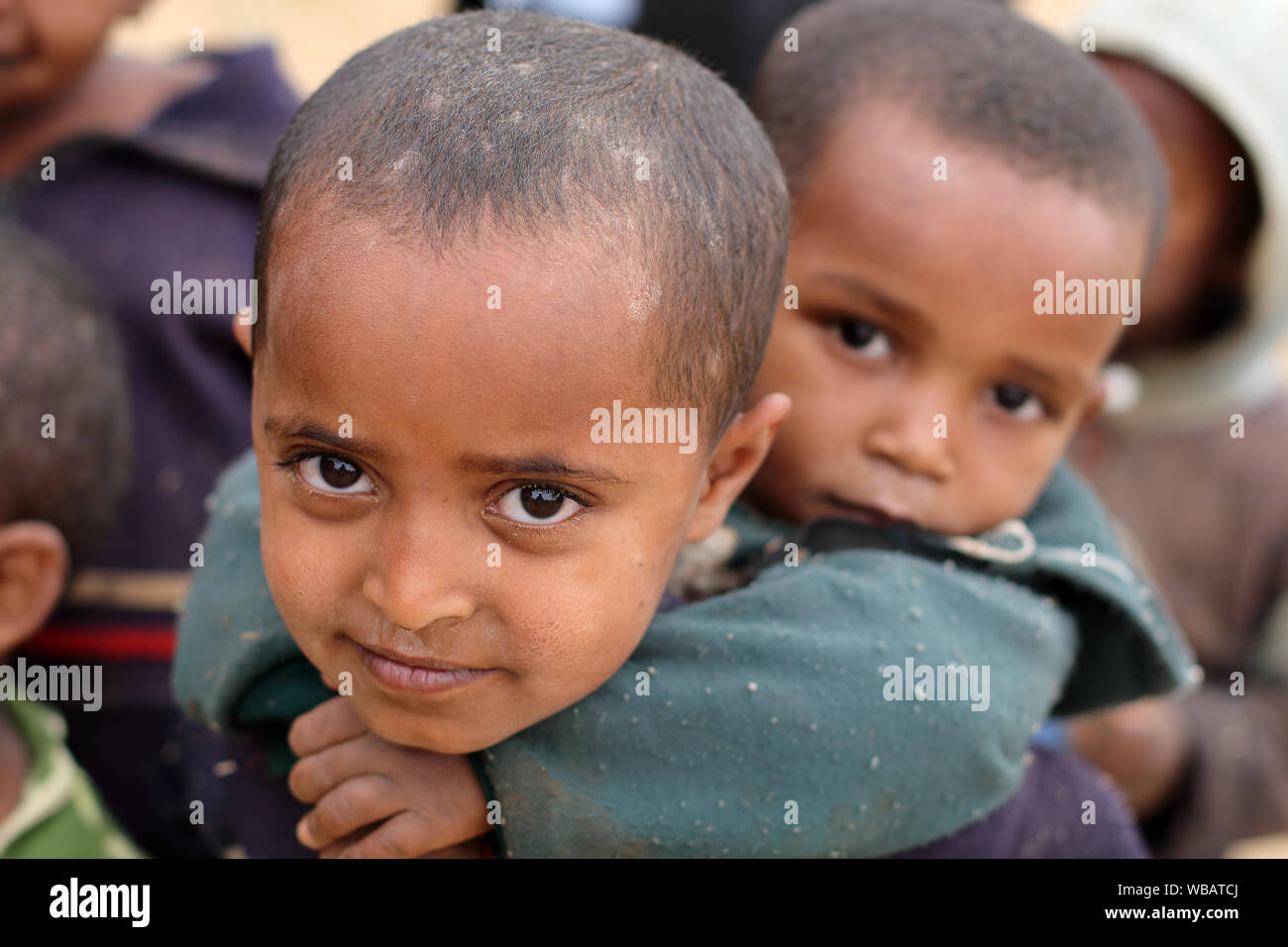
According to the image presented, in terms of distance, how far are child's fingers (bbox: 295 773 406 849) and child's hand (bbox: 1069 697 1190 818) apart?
5.90 feet

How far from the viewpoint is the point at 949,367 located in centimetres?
162

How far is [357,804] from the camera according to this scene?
4.35 feet

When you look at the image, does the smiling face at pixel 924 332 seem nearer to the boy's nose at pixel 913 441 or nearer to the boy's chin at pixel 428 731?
the boy's nose at pixel 913 441

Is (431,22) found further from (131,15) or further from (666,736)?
(131,15)

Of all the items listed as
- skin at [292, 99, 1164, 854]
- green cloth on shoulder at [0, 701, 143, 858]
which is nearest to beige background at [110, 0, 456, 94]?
green cloth on shoulder at [0, 701, 143, 858]

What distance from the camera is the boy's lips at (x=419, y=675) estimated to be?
120cm

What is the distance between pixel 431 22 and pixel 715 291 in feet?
1.48

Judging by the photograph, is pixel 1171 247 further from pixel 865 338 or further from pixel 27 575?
pixel 27 575

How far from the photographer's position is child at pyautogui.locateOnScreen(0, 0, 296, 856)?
2311mm

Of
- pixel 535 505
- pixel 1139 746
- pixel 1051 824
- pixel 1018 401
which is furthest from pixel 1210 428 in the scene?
pixel 535 505

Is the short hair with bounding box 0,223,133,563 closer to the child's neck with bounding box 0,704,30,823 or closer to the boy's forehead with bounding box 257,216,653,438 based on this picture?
the child's neck with bounding box 0,704,30,823

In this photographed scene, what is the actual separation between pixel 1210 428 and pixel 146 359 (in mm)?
2694

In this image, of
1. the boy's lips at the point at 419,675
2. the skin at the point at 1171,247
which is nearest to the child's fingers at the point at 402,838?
the boy's lips at the point at 419,675
